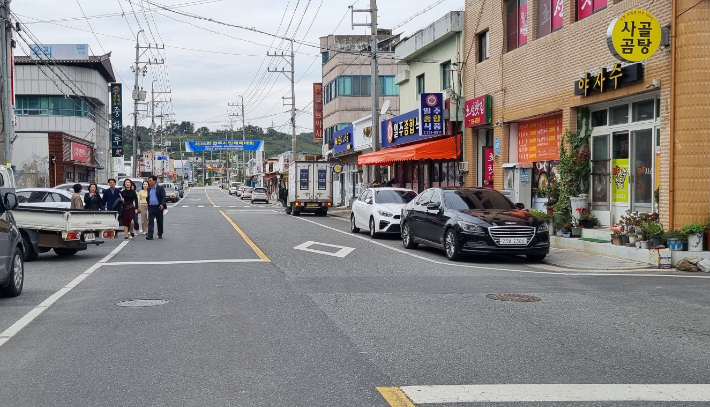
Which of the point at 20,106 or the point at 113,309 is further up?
the point at 20,106

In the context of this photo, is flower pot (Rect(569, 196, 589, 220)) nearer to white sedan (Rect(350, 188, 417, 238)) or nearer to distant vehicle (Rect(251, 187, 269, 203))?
white sedan (Rect(350, 188, 417, 238))

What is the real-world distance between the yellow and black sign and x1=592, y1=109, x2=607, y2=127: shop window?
3777mm

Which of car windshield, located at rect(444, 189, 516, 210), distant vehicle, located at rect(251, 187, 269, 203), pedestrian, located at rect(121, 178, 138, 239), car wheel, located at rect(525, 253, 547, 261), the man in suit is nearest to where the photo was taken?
car wheel, located at rect(525, 253, 547, 261)

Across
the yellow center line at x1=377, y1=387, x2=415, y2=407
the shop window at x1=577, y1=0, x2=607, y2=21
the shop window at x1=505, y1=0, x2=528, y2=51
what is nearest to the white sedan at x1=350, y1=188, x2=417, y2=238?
the shop window at x1=505, y1=0, x2=528, y2=51

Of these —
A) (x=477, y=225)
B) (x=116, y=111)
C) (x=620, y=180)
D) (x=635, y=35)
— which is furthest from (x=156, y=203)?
(x=116, y=111)

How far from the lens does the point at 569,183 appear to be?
18469mm

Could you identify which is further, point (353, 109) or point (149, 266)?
point (353, 109)

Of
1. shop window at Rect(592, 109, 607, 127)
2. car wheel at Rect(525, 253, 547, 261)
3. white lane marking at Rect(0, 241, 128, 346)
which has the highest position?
shop window at Rect(592, 109, 607, 127)

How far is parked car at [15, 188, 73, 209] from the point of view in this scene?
18141mm

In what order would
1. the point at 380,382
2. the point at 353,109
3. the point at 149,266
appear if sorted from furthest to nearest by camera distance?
the point at 353,109, the point at 149,266, the point at 380,382

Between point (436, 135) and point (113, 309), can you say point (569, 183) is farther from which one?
point (113, 309)

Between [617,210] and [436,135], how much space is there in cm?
1144

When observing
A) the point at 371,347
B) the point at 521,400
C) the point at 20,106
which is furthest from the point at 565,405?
the point at 20,106

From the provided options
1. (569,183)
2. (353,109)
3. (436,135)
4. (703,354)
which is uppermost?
(353,109)
